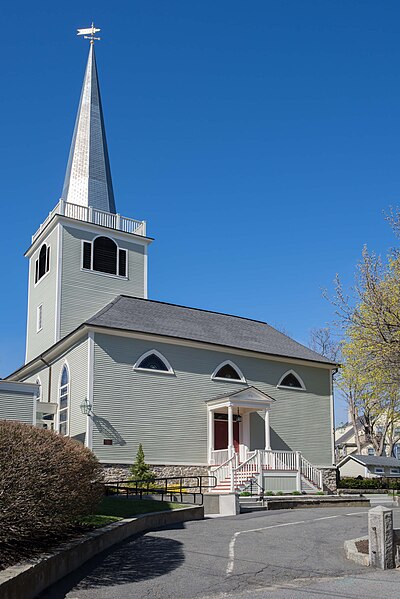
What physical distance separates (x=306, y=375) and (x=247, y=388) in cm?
501

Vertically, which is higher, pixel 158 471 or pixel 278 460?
pixel 278 460

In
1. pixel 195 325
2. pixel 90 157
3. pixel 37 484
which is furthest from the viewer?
pixel 90 157

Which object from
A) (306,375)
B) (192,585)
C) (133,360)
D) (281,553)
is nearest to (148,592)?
(192,585)

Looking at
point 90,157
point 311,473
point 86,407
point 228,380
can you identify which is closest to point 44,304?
point 90,157

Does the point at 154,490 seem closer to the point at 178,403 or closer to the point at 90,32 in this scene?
the point at 178,403

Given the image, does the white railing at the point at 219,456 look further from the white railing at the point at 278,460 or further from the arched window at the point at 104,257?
the arched window at the point at 104,257

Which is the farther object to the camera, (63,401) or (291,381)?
(291,381)

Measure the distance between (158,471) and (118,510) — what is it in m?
10.7

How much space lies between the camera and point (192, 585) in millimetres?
8602

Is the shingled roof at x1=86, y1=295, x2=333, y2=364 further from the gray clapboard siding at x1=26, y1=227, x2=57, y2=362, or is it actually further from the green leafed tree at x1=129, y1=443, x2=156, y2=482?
the green leafed tree at x1=129, y1=443, x2=156, y2=482

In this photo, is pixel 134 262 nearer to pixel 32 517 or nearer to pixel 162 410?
pixel 162 410

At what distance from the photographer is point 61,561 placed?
8617 mm

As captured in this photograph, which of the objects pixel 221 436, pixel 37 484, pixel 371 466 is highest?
pixel 221 436

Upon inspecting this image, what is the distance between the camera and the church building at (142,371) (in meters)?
25.5
